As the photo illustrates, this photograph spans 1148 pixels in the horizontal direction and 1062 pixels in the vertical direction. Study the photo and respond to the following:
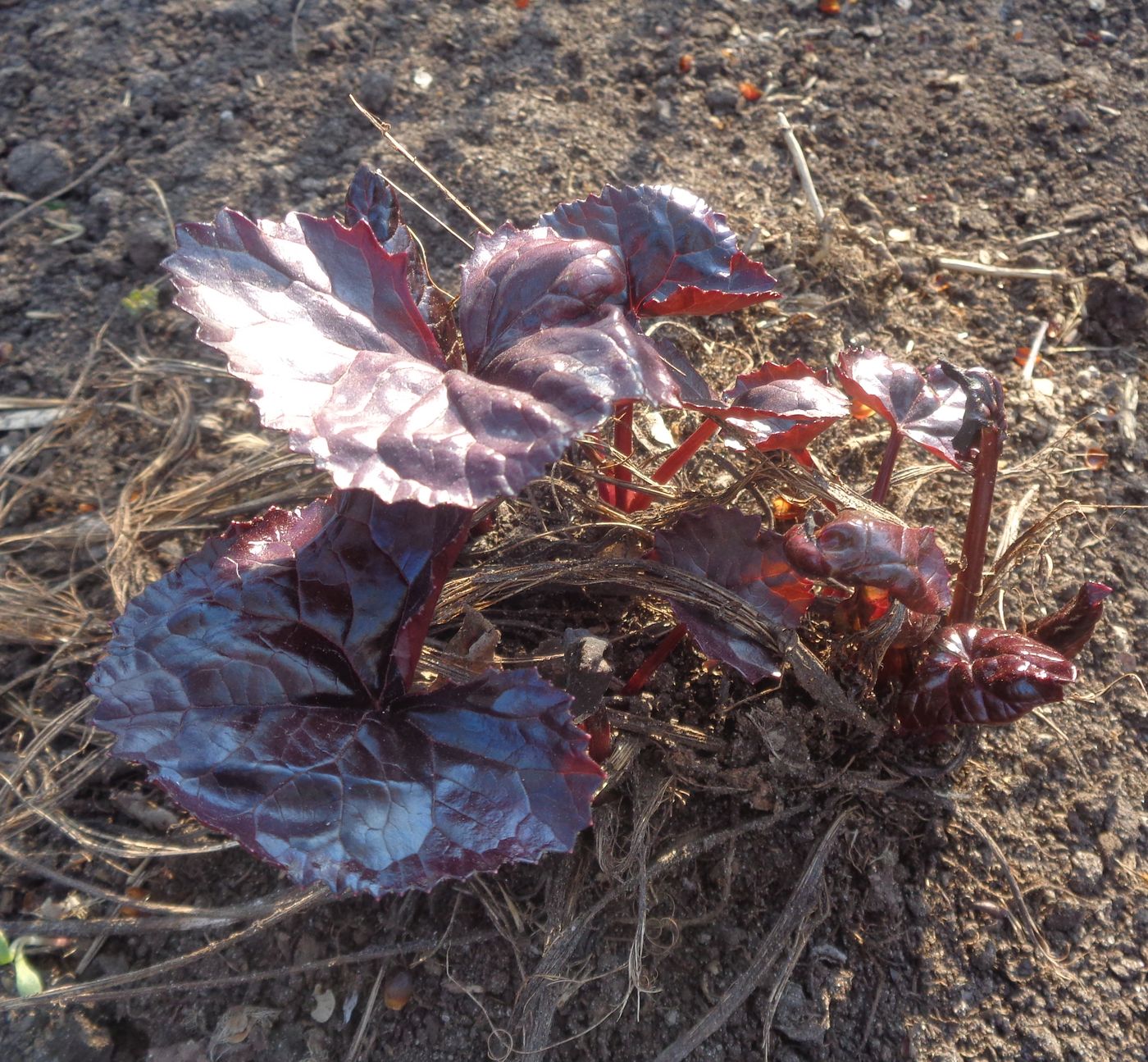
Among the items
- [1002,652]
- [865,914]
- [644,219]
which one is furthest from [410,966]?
[644,219]

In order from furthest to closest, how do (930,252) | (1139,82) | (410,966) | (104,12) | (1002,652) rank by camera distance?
A: 1. (104,12)
2. (1139,82)
3. (930,252)
4. (410,966)
5. (1002,652)

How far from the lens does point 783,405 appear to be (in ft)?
4.17

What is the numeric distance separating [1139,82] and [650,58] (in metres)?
1.32

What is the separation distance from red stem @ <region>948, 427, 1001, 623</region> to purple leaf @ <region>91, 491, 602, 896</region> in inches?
29.3

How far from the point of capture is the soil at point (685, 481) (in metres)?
1.42

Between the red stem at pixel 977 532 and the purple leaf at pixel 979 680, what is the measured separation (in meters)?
0.07

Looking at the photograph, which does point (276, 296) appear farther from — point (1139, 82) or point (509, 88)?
point (1139, 82)

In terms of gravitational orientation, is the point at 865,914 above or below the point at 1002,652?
below

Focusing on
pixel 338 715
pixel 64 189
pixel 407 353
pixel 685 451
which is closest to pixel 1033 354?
pixel 685 451

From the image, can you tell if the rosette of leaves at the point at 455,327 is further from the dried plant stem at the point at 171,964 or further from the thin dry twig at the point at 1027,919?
the thin dry twig at the point at 1027,919

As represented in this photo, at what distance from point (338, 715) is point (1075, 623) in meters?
1.13

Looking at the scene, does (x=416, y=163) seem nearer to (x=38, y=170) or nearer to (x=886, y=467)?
(x=886, y=467)

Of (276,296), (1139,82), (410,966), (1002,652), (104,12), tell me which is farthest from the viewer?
(104,12)

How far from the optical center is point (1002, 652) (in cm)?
130
